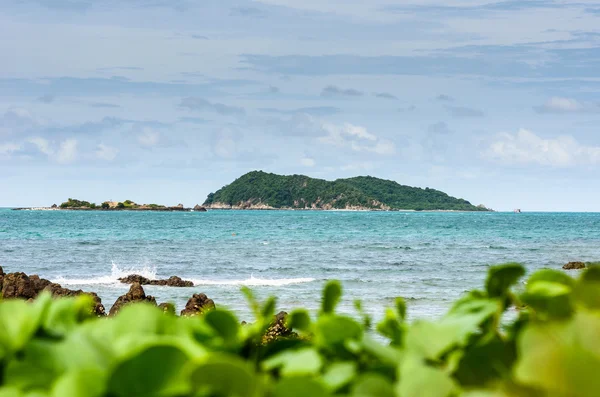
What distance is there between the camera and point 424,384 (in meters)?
0.71

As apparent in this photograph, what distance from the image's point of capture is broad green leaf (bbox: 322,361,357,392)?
0.79m

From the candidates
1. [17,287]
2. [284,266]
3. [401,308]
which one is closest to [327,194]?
[284,266]

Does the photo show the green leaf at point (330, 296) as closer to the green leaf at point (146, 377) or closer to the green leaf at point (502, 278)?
the green leaf at point (502, 278)

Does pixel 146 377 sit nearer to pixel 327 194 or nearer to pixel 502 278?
pixel 502 278

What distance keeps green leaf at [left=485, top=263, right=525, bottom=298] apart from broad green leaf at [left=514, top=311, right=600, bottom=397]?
208 mm

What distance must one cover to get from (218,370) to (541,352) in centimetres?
31

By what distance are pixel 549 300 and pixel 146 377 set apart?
1.83 feet

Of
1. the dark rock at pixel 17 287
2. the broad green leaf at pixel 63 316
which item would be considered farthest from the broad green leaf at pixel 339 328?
the dark rock at pixel 17 287

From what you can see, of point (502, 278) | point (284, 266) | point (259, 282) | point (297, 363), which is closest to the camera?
point (297, 363)

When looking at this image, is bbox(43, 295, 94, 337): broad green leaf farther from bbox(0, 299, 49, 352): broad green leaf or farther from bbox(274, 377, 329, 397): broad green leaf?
bbox(274, 377, 329, 397): broad green leaf

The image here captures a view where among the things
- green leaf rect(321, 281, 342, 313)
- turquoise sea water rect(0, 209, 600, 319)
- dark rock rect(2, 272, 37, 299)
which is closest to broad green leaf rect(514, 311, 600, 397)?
green leaf rect(321, 281, 342, 313)

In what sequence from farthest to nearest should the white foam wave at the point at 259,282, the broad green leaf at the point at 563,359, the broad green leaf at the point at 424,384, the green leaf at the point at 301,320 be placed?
the white foam wave at the point at 259,282 < the green leaf at the point at 301,320 < the broad green leaf at the point at 424,384 < the broad green leaf at the point at 563,359

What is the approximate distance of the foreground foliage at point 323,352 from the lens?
2.07ft

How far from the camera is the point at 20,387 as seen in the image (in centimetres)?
77
